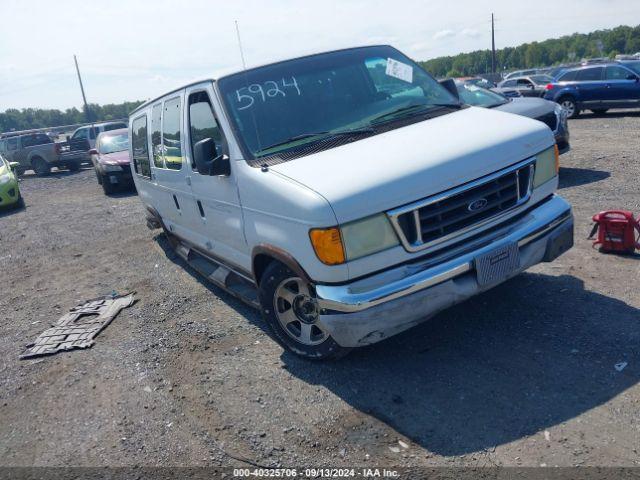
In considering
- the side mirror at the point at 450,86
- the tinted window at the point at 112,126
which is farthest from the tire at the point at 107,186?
the side mirror at the point at 450,86

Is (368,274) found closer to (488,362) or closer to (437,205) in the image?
(437,205)

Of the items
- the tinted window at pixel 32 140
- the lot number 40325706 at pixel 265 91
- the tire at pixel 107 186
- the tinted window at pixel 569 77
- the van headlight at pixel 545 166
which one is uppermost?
the lot number 40325706 at pixel 265 91

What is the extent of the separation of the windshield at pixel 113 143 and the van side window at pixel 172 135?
10522 millimetres

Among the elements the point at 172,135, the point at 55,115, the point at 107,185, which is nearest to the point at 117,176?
the point at 107,185

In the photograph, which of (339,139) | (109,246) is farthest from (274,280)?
(109,246)

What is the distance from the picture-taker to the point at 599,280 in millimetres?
4785

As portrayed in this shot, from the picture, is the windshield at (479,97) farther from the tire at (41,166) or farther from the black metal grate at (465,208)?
the tire at (41,166)

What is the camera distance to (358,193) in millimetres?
3355

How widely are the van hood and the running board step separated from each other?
4.42 feet

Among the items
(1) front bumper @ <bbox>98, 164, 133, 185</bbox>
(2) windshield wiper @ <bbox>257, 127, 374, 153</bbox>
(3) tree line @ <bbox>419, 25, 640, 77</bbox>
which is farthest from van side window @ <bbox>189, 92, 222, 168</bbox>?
(3) tree line @ <bbox>419, 25, 640, 77</bbox>

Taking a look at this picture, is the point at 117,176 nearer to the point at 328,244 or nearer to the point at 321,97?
the point at 321,97

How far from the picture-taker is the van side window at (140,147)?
6.67m

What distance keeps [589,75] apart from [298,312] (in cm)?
1654

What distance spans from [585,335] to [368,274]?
65.9 inches
